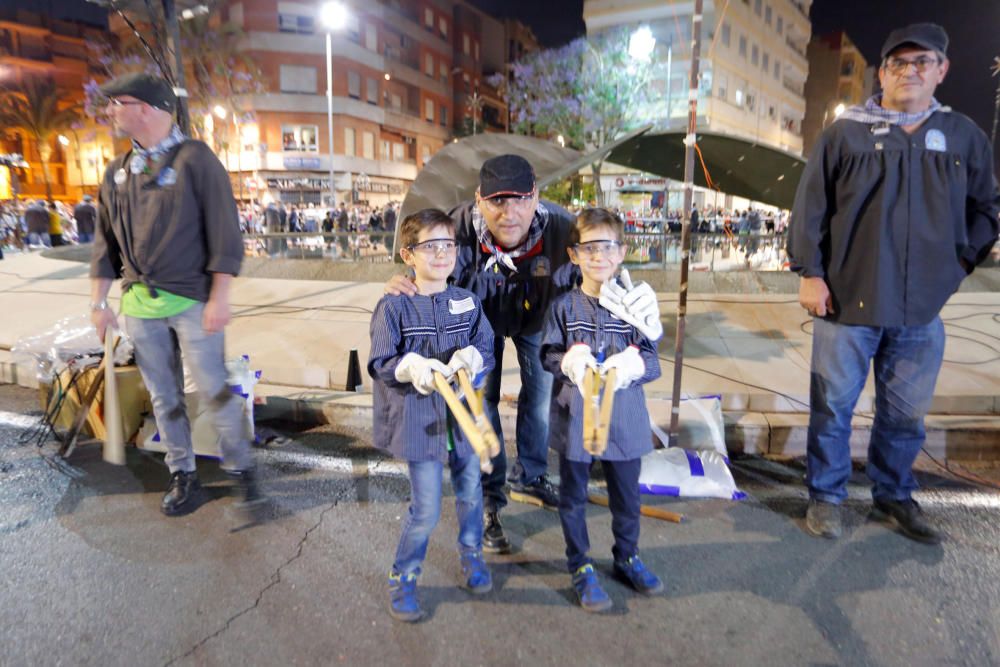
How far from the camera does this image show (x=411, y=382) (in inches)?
93.5

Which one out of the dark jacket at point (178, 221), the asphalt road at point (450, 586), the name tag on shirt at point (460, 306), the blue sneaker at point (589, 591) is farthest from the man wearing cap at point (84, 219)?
the blue sneaker at point (589, 591)

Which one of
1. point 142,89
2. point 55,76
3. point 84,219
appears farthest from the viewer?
point 55,76

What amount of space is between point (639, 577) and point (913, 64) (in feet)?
8.86

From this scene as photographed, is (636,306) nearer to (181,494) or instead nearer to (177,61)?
(181,494)

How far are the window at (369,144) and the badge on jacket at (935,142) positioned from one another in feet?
139

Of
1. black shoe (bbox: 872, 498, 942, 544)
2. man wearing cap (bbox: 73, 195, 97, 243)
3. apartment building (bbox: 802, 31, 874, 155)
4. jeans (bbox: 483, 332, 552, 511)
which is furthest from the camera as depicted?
apartment building (bbox: 802, 31, 874, 155)

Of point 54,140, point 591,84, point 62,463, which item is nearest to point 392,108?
point 591,84

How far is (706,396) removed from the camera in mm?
4332

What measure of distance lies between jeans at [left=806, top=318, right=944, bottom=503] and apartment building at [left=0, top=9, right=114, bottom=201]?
56.0m

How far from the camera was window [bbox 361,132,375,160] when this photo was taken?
4191 cm

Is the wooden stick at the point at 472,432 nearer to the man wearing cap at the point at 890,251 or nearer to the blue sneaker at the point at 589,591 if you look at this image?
the blue sneaker at the point at 589,591

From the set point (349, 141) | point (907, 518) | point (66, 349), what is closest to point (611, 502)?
point (907, 518)

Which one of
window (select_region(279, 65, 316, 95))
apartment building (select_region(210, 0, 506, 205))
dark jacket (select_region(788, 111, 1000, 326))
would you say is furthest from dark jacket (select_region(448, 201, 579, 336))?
window (select_region(279, 65, 316, 95))

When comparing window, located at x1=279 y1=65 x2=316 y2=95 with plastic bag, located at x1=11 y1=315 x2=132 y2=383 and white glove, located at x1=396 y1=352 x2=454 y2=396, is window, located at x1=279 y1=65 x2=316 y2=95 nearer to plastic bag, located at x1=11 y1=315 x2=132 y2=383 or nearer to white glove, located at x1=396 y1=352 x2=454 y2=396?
plastic bag, located at x1=11 y1=315 x2=132 y2=383
